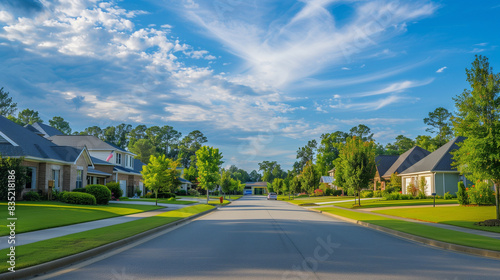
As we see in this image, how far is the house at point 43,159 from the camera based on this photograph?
28.4m

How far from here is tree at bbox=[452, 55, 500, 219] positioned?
17.6 metres

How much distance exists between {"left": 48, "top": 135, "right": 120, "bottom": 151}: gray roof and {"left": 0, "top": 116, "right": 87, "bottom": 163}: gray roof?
1388 cm

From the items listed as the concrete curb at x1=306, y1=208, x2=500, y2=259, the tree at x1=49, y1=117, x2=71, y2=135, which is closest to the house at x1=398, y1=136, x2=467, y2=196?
the concrete curb at x1=306, y1=208, x2=500, y2=259

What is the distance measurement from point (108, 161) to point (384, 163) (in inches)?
1633

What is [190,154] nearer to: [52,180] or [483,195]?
[52,180]

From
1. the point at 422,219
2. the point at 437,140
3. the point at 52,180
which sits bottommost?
the point at 422,219

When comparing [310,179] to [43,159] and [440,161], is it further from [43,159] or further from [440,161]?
[43,159]

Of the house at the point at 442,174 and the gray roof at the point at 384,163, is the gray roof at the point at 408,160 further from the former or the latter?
the house at the point at 442,174

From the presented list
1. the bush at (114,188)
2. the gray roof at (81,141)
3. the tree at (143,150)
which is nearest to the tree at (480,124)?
the bush at (114,188)

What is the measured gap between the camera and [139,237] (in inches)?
539

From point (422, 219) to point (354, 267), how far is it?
Result: 1582 centimetres

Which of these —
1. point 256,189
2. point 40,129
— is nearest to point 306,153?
point 256,189

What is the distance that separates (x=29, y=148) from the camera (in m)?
29.4

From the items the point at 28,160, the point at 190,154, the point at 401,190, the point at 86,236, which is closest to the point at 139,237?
the point at 86,236
